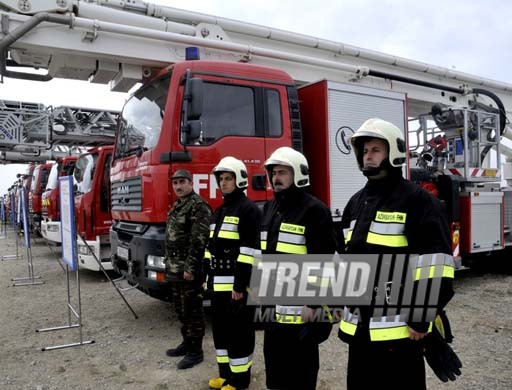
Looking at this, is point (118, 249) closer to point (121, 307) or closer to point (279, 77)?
point (121, 307)

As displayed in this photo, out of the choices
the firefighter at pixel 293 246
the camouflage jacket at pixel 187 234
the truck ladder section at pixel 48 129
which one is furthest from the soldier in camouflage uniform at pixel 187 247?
the truck ladder section at pixel 48 129

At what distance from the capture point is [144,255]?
4230 millimetres

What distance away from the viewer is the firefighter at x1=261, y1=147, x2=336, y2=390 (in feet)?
7.91

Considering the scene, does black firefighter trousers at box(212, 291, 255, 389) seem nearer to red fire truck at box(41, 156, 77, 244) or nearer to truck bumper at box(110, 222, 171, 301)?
truck bumper at box(110, 222, 171, 301)

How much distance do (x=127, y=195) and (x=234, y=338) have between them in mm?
2205

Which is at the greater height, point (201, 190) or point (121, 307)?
point (201, 190)

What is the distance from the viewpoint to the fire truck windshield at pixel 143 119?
4375 millimetres

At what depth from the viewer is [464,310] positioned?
5.36 metres

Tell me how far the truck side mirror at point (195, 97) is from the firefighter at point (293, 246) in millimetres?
1585

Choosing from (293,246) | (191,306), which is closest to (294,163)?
(293,246)

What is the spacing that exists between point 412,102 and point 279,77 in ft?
11.1

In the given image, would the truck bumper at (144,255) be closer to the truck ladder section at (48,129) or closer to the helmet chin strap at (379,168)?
the helmet chin strap at (379,168)

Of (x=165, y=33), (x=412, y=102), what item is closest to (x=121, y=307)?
(x=165, y=33)

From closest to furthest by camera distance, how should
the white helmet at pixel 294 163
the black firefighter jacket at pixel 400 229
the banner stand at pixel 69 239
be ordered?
1. the black firefighter jacket at pixel 400 229
2. the white helmet at pixel 294 163
3. the banner stand at pixel 69 239
